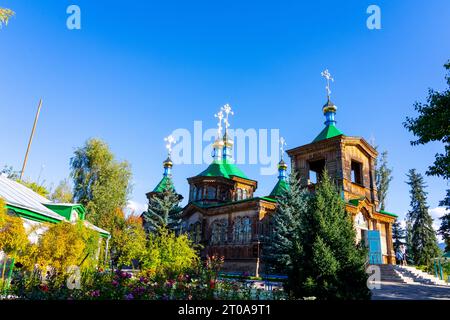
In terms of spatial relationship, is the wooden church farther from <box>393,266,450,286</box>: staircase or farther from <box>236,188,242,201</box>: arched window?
<box>236,188,242,201</box>: arched window

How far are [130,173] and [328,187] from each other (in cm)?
2711

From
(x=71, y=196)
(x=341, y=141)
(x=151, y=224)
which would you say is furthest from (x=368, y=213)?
(x=71, y=196)

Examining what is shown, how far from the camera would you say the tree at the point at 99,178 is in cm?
3036

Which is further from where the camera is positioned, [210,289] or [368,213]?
[368,213]

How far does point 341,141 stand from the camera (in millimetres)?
22969

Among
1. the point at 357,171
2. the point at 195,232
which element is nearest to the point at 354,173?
the point at 357,171

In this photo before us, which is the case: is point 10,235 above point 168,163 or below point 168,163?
below

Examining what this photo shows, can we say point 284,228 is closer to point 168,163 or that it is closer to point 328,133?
point 328,133

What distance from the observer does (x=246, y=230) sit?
23.6 m

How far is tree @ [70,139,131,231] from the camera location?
30359 mm

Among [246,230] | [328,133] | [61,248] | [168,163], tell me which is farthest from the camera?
[168,163]

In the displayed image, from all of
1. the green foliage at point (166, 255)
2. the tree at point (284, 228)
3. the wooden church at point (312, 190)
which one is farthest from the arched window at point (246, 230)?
the green foliage at point (166, 255)

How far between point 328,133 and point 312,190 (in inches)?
190
